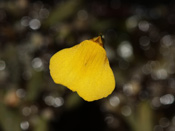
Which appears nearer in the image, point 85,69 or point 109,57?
point 85,69

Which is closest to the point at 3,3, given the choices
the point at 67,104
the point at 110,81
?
the point at 67,104

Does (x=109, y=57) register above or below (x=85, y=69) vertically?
below

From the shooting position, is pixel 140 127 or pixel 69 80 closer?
pixel 69 80

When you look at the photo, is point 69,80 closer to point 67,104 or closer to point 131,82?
point 67,104

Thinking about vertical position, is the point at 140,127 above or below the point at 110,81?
below

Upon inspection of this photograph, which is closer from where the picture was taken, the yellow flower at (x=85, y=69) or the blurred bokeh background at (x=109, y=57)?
the yellow flower at (x=85, y=69)
